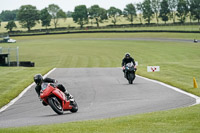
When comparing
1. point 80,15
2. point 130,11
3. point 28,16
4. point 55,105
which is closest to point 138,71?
point 55,105

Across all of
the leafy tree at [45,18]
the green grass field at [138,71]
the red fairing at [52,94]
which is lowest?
the green grass field at [138,71]

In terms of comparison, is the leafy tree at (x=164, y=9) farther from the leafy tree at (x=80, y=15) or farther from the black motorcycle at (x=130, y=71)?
the black motorcycle at (x=130, y=71)

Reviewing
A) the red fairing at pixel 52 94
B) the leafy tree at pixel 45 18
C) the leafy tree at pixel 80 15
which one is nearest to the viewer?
the red fairing at pixel 52 94

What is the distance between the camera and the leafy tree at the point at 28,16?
16850 cm

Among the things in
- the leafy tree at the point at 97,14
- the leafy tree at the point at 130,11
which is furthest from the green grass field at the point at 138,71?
the leafy tree at the point at 130,11

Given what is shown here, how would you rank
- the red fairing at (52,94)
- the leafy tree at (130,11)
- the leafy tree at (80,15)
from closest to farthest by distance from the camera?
the red fairing at (52,94)
the leafy tree at (80,15)
the leafy tree at (130,11)

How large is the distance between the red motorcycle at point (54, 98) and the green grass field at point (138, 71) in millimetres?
2195

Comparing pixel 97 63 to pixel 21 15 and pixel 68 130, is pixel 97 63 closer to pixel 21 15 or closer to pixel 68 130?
pixel 68 130

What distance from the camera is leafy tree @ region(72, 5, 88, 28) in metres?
181

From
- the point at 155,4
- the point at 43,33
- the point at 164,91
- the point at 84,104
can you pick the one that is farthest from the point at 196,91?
the point at 155,4

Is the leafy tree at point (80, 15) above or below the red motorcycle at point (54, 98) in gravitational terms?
above

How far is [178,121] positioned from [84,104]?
6032mm

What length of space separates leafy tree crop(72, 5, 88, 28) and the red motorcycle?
167263 millimetres

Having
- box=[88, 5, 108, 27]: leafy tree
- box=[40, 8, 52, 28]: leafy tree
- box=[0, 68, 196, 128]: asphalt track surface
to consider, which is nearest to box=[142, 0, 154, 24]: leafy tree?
box=[88, 5, 108, 27]: leafy tree
